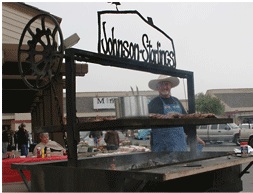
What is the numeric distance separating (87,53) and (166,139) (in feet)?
7.05

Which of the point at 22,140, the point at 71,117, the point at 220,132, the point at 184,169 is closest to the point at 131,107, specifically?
the point at 71,117

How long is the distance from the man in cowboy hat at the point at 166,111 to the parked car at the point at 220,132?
52.6 ft

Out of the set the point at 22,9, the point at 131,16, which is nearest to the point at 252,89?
the point at 22,9

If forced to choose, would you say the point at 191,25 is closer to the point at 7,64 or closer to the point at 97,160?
the point at 97,160

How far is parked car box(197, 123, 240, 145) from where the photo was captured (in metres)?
19.5

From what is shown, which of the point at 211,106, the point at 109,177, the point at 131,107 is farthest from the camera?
the point at 211,106

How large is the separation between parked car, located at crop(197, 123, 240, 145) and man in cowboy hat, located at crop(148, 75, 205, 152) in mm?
16043

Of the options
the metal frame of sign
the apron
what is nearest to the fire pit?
the metal frame of sign

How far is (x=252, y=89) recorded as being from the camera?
60.4 metres

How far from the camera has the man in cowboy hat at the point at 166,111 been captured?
4.34 metres

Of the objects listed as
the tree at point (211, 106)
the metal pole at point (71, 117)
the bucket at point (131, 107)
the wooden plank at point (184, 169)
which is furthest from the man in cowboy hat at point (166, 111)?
the tree at point (211, 106)

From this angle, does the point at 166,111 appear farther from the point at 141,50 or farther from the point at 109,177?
the point at 109,177

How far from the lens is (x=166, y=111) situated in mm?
4457

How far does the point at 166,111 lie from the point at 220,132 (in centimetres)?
1670
